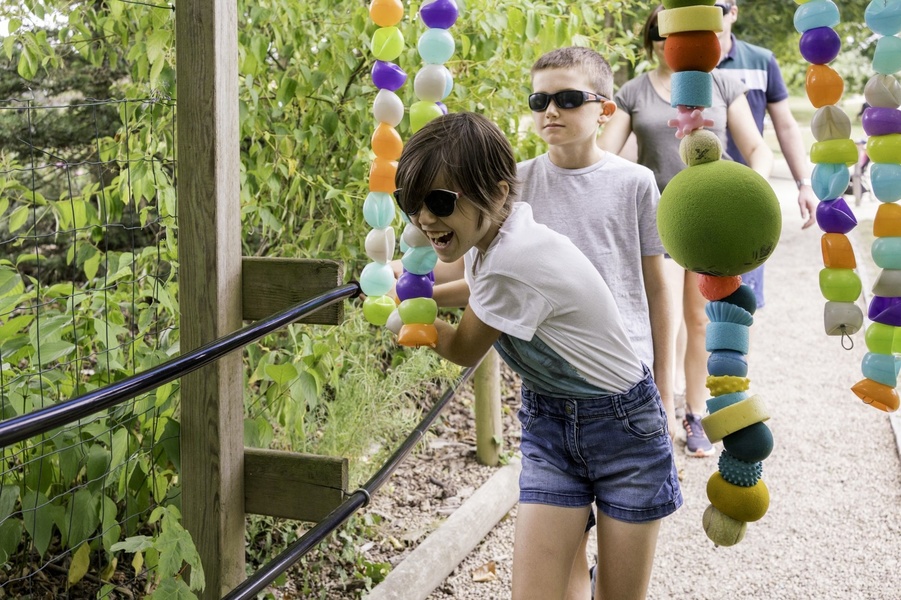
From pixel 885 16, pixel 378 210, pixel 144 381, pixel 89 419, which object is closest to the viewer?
pixel 885 16

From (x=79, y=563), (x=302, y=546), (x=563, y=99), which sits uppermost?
(x=563, y=99)

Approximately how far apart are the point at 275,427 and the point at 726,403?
246cm

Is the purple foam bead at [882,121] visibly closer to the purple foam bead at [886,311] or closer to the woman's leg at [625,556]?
the purple foam bead at [886,311]

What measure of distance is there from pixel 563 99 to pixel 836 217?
894mm

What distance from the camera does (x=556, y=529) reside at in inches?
73.2

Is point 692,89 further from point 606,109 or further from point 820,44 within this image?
point 606,109

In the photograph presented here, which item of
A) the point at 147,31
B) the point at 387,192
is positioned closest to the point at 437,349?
the point at 387,192

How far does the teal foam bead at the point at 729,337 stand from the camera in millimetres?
1452

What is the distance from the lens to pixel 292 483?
2.31 m

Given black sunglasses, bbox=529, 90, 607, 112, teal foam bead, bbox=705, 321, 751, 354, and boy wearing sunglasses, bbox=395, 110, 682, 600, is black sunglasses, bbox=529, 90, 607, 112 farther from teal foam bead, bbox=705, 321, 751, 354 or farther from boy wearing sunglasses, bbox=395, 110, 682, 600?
teal foam bead, bbox=705, 321, 751, 354

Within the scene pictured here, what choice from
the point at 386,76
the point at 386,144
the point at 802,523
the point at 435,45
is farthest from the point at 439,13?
the point at 802,523

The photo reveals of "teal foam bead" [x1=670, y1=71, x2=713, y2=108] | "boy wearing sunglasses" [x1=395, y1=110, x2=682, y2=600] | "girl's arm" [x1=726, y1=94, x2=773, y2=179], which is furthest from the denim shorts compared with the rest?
"girl's arm" [x1=726, y1=94, x2=773, y2=179]

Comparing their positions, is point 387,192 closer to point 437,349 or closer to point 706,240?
point 437,349

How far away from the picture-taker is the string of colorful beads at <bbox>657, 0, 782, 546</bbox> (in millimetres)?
1276
